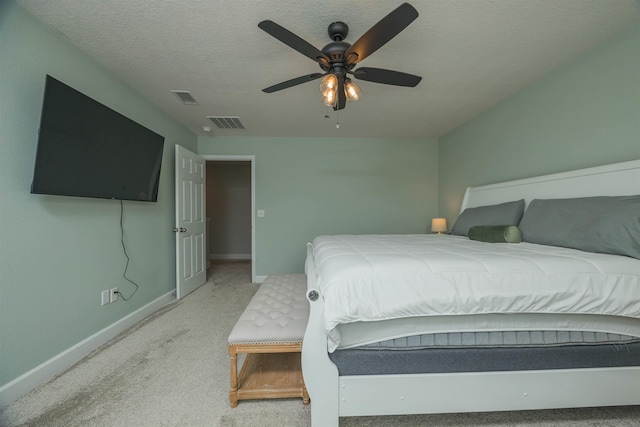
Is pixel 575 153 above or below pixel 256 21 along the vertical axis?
below

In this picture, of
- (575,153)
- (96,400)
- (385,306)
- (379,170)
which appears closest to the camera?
(385,306)

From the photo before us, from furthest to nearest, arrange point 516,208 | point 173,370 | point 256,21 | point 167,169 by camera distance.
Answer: point 167,169 → point 516,208 → point 173,370 → point 256,21

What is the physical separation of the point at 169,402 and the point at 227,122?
120 inches

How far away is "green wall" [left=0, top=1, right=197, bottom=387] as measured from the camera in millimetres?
1416

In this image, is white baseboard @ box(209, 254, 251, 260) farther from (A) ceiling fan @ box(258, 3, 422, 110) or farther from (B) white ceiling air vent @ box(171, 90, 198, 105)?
(A) ceiling fan @ box(258, 3, 422, 110)

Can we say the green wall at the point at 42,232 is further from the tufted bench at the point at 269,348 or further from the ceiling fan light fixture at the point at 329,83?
the ceiling fan light fixture at the point at 329,83

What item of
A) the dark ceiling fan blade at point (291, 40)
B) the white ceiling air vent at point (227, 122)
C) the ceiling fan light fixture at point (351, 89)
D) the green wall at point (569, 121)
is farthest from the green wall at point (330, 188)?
the dark ceiling fan blade at point (291, 40)

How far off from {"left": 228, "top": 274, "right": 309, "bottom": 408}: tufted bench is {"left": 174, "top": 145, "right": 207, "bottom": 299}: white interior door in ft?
6.14

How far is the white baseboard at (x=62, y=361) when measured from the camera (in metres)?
1.40

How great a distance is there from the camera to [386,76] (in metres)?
1.67

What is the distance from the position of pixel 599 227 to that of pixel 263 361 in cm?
224

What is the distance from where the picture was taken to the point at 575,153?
6.50ft

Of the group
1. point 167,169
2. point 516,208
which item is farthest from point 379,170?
point 167,169

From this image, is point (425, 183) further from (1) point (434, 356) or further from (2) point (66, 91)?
(2) point (66, 91)
